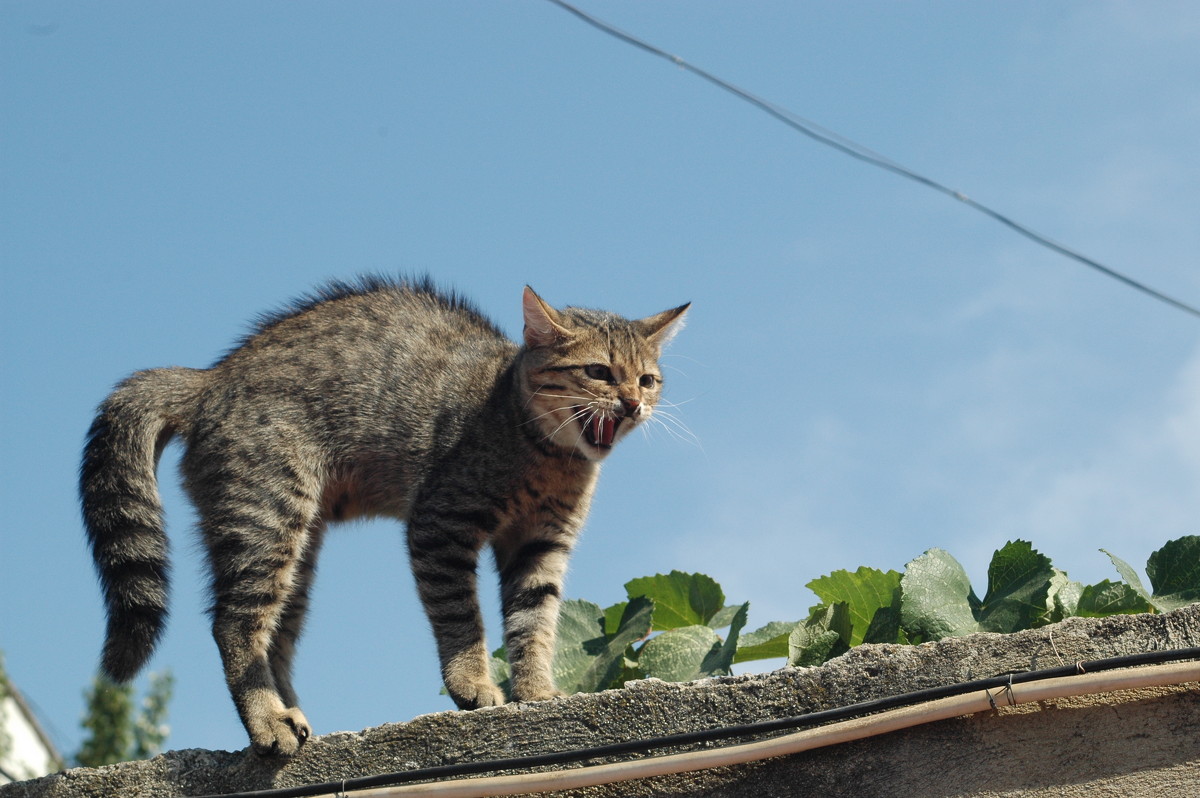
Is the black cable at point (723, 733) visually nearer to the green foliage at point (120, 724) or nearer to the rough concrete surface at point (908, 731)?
the rough concrete surface at point (908, 731)

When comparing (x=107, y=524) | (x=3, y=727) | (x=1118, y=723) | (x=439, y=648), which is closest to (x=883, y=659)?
(x=1118, y=723)

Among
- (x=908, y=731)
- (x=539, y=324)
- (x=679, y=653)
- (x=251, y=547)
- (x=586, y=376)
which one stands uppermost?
(x=539, y=324)

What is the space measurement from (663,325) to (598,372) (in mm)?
543

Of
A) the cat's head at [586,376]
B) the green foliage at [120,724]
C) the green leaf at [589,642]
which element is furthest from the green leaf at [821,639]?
the green foliage at [120,724]

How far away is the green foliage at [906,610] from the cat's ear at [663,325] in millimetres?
1871

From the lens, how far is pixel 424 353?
4.93 meters

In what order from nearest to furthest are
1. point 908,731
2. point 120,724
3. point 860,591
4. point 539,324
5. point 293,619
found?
point 908,731, point 860,591, point 293,619, point 539,324, point 120,724

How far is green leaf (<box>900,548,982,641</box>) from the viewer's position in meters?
2.90

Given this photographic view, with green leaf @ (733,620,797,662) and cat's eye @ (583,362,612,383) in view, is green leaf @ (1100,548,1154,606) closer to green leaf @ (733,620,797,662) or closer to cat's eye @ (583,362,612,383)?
green leaf @ (733,620,797,662)

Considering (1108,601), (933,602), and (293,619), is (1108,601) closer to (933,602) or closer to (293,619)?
(933,602)

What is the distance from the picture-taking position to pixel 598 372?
16.0ft

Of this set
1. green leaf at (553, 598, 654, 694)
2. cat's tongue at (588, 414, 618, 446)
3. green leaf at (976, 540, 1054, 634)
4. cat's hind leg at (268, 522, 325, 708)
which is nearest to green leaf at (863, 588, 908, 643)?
green leaf at (976, 540, 1054, 634)

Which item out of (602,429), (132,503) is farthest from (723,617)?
(132,503)

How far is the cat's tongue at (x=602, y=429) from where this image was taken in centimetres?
464
